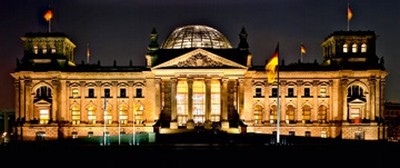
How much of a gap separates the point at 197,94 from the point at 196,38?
1267 centimetres

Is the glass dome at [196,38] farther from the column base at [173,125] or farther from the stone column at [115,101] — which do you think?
the column base at [173,125]

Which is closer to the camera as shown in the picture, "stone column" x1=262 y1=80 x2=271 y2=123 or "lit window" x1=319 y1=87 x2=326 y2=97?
"stone column" x1=262 y1=80 x2=271 y2=123

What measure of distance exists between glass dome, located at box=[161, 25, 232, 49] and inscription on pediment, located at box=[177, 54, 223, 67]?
10792mm

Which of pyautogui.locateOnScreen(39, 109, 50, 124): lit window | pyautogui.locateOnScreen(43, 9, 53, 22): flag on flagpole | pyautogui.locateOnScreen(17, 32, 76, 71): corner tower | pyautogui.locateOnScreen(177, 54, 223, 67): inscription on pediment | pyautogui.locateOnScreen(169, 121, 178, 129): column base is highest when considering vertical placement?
pyautogui.locateOnScreen(43, 9, 53, 22): flag on flagpole

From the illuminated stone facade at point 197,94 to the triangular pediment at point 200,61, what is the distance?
5.60 ft

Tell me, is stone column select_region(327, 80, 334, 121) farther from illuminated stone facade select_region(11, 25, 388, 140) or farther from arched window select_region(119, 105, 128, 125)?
arched window select_region(119, 105, 128, 125)

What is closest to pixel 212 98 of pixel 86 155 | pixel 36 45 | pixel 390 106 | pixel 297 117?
pixel 297 117

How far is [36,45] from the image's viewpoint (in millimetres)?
120812

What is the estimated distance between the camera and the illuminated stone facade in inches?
4545

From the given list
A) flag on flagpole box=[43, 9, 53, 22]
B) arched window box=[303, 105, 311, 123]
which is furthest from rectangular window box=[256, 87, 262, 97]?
flag on flagpole box=[43, 9, 53, 22]

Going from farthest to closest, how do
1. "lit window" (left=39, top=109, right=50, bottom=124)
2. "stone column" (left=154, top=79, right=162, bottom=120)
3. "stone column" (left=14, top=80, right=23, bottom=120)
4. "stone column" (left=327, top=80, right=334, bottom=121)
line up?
"stone column" (left=327, top=80, right=334, bottom=121), "lit window" (left=39, top=109, right=50, bottom=124), "stone column" (left=14, top=80, right=23, bottom=120), "stone column" (left=154, top=79, right=162, bottom=120)

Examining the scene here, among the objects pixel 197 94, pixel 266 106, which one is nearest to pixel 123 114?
pixel 197 94

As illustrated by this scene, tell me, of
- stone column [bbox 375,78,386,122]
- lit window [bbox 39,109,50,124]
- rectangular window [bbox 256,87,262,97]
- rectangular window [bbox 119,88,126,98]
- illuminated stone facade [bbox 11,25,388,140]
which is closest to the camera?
illuminated stone facade [bbox 11,25,388,140]

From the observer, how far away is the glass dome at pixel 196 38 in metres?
123
